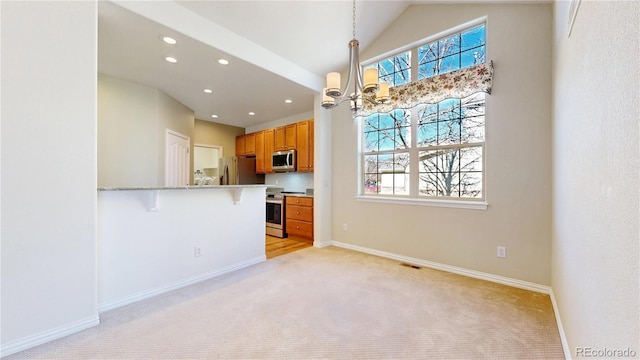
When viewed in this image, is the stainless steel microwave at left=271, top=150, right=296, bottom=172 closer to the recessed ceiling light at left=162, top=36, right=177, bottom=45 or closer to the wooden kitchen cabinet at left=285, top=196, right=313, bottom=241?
the wooden kitchen cabinet at left=285, top=196, right=313, bottom=241

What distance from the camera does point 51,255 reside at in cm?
179

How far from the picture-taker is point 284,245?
14.7ft

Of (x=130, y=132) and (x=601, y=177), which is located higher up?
(x=130, y=132)

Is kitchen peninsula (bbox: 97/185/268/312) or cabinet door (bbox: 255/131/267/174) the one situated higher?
cabinet door (bbox: 255/131/267/174)

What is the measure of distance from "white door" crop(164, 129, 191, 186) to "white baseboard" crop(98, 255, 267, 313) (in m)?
2.35

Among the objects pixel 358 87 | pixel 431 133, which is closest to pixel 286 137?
pixel 431 133

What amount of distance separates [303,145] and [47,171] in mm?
3938

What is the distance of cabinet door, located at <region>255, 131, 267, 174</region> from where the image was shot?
6242 mm

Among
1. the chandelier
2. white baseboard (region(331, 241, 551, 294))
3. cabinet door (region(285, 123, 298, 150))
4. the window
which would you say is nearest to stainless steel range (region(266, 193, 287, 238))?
cabinet door (region(285, 123, 298, 150))

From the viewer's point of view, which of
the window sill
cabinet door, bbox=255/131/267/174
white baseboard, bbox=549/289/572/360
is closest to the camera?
white baseboard, bbox=549/289/572/360

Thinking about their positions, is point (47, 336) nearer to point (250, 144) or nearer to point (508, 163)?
point (508, 163)

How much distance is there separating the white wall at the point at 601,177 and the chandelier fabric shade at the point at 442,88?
3.03ft

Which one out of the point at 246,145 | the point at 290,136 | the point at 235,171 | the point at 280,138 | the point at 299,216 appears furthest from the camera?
the point at 246,145

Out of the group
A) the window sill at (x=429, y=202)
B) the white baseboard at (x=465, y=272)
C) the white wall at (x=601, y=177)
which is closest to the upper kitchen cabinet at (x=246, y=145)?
the window sill at (x=429, y=202)
